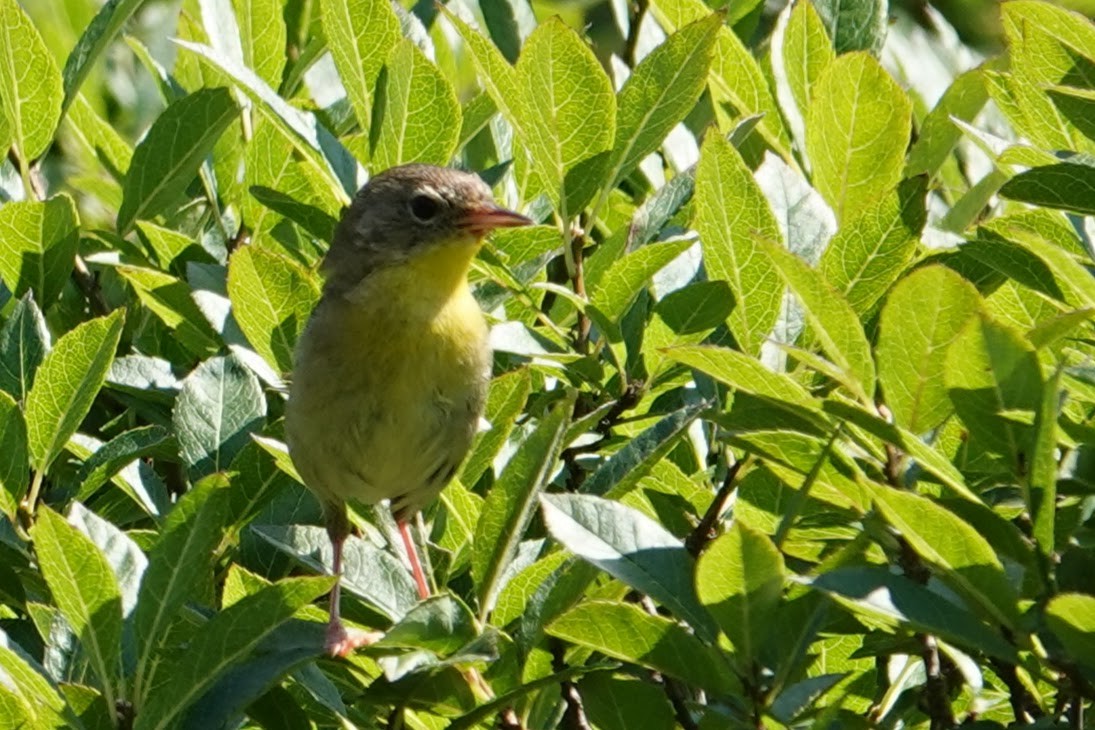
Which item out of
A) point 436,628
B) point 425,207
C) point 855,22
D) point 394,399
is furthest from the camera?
point 425,207

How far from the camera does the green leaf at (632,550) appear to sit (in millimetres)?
2402

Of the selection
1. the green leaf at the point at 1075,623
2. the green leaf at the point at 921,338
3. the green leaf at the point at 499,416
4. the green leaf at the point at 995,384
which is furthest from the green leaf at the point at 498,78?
the green leaf at the point at 1075,623

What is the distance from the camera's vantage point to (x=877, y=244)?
289 cm

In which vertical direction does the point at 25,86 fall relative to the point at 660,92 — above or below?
above

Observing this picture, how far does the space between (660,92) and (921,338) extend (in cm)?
95

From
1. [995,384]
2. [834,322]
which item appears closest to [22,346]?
[834,322]

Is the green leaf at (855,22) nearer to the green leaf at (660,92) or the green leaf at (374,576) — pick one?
the green leaf at (660,92)

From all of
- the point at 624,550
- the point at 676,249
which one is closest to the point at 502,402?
the point at 676,249

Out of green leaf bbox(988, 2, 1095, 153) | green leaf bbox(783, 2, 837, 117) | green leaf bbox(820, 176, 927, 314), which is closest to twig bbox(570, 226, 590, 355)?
green leaf bbox(783, 2, 837, 117)

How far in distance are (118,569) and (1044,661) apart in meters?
1.35

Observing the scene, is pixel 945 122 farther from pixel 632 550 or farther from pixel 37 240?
pixel 37 240

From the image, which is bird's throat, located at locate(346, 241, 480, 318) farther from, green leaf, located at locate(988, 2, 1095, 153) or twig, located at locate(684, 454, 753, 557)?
green leaf, located at locate(988, 2, 1095, 153)

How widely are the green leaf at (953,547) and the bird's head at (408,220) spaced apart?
1.55 metres

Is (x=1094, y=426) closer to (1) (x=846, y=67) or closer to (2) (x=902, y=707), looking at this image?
(2) (x=902, y=707)
